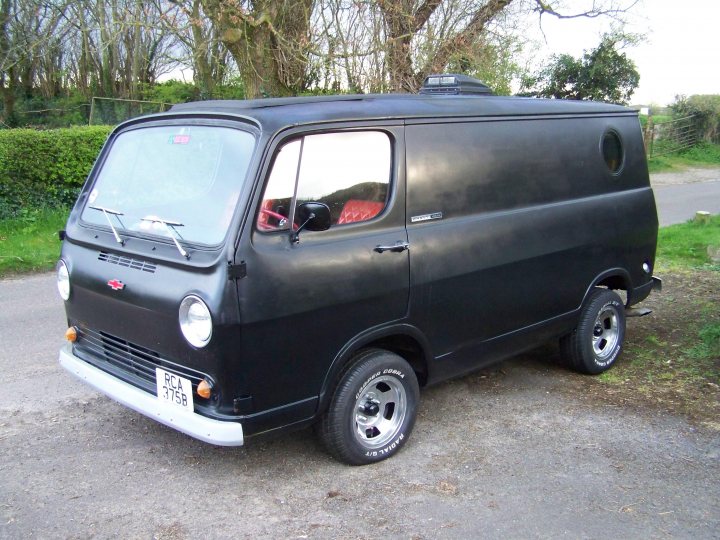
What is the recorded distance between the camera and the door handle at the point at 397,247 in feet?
13.1

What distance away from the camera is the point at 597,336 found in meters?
5.74

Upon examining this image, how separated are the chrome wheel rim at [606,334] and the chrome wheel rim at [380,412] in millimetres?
2146

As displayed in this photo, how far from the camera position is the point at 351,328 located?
391 cm

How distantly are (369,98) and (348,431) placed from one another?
2.00 metres

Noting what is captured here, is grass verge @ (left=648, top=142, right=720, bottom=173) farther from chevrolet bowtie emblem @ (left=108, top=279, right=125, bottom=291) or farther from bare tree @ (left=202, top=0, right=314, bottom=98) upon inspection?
chevrolet bowtie emblem @ (left=108, top=279, right=125, bottom=291)

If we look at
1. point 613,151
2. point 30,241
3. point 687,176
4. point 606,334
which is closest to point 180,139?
point 613,151

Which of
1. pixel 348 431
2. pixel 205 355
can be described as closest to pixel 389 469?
pixel 348 431

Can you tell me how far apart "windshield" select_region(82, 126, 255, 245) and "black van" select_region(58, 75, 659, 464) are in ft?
0.04

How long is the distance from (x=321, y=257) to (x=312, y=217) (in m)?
0.24

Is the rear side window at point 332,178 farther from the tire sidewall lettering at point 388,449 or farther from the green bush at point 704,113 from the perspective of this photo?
the green bush at point 704,113

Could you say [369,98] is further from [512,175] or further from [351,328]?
[351,328]

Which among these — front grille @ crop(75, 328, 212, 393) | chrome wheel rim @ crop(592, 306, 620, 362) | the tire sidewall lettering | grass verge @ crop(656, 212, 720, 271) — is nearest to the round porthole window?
chrome wheel rim @ crop(592, 306, 620, 362)

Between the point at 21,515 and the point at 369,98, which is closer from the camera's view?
the point at 21,515

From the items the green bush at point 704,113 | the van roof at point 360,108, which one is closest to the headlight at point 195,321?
the van roof at point 360,108
